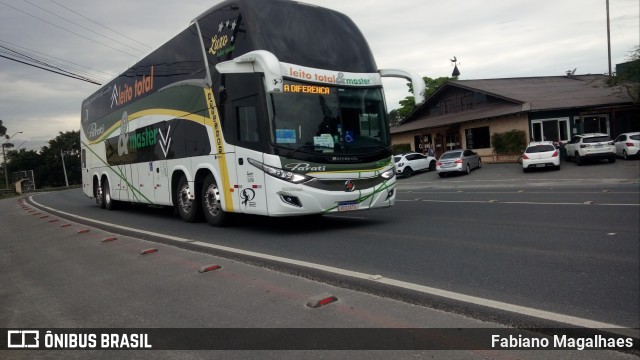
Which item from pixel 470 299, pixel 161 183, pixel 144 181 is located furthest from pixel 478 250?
pixel 144 181

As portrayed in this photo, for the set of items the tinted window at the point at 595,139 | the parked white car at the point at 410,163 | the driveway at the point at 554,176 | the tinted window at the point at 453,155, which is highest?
the tinted window at the point at 595,139

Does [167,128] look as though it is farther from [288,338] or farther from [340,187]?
[288,338]

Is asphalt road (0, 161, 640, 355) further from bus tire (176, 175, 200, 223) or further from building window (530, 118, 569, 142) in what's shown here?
building window (530, 118, 569, 142)

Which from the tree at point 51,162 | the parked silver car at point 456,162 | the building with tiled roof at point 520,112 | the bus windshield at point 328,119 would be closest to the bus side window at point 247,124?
the bus windshield at point 328,119

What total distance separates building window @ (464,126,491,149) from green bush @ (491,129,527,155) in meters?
1.15

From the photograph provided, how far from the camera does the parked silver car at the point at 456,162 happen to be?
27.8 metres

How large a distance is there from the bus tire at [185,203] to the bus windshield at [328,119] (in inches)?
146

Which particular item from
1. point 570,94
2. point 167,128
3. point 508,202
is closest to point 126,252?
point 167,128

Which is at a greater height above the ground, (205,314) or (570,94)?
(570,94)

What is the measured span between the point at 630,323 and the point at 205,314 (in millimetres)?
3665

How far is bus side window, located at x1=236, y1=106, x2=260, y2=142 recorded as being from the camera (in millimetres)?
8555

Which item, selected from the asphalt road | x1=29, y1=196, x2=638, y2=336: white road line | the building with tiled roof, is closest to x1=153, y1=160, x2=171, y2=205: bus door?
the asphalt road

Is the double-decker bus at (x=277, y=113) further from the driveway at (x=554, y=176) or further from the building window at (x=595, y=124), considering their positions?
the building window at (x=595, y=124)

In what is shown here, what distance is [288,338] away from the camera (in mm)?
3924
